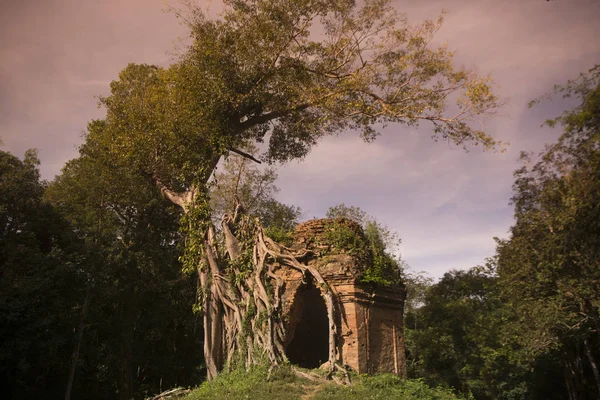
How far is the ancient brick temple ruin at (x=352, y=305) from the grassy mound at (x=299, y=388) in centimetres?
77

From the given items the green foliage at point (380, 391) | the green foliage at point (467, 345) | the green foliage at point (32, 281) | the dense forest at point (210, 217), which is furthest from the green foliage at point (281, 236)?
the green foliage at point (467, 345)

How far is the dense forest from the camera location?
1147 cm

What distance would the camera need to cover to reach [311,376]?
9273mm

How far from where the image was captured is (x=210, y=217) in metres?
12.4

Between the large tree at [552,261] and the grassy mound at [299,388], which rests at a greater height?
the large tree at [552,261]

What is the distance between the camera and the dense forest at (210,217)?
1147 centimetres

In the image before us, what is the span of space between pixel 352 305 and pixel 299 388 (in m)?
2.58

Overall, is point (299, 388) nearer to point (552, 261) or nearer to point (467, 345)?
point (552, 261)

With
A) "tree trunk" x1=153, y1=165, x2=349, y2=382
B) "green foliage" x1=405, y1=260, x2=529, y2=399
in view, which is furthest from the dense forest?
"green foliage" x1=405, y1=260, x2=529, y2=399

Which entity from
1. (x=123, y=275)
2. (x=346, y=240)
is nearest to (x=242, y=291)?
(x=346, y=240)

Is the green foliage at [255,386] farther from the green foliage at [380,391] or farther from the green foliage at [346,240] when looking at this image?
the green foliage at [346,240]

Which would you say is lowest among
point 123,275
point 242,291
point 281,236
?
point 242,291

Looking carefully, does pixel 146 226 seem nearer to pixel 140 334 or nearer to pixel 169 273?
pixel 169 273

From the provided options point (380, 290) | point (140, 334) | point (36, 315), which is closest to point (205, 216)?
point (380, 290)
